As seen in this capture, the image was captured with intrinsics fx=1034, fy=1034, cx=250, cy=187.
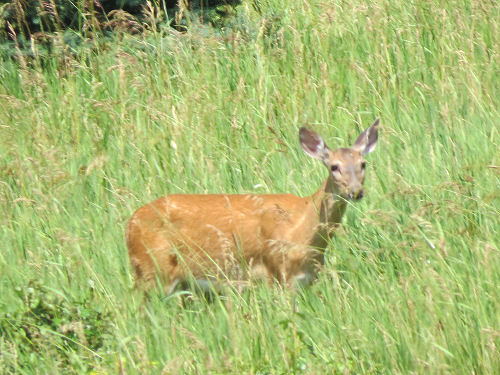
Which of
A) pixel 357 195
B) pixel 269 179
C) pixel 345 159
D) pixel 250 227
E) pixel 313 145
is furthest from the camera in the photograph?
pixel 269 179

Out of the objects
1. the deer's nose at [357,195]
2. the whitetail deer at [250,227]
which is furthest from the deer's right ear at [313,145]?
the deer's nose at [357,195]

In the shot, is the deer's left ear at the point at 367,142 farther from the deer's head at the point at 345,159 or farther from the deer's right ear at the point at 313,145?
the deer's right ear at the point at 313,145

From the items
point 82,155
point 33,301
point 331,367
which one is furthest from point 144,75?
point 331,367

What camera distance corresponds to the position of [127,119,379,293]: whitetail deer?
5.90 meters

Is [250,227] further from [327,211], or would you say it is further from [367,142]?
[367,142]

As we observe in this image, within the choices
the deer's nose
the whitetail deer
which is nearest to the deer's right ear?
the whitetail deer

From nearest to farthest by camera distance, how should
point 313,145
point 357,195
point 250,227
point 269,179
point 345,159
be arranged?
point 357,195, point 345,159, point 250,227, point 313,145, point 269,179

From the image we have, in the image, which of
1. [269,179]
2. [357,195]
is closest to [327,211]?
[357,195]

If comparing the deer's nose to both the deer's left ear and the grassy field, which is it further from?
the deer's left ear

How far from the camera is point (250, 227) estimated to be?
6152 millimetres

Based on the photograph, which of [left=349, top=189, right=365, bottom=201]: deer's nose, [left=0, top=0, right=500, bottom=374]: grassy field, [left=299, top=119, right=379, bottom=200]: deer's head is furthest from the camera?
[left=299, top=119, right=379, bottom=200]: deer's head

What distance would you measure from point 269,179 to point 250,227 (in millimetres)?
488

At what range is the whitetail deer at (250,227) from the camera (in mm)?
5898

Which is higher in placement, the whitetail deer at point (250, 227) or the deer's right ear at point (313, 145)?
the deer's right ear at point (313, 145)
